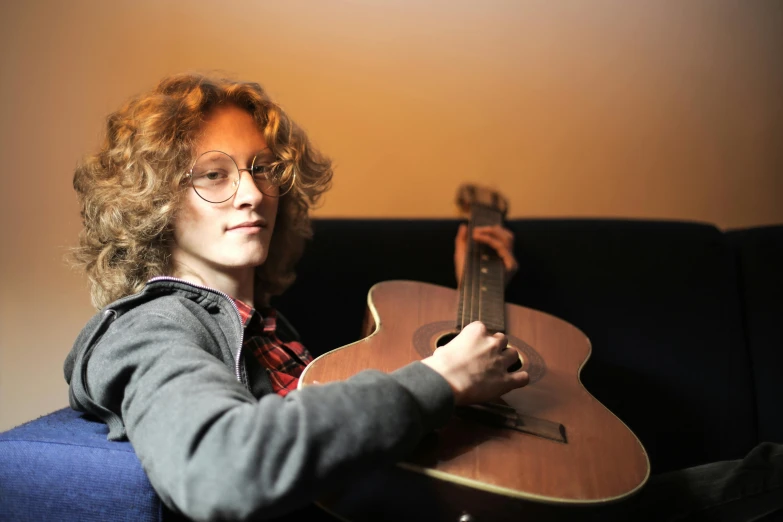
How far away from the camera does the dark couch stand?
1514mm

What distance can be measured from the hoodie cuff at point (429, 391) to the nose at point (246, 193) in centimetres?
42

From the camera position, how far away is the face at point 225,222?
3.47 feet

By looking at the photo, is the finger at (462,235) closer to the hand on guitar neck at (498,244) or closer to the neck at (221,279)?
the hand on guitar neck at (498,244)

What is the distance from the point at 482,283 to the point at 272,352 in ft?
1.61

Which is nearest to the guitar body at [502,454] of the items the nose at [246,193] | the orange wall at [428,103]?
the nose at [246,193]

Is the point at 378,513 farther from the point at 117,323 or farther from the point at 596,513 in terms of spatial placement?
the point at 117,323

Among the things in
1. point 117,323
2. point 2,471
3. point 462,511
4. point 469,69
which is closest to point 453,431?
point 462,511

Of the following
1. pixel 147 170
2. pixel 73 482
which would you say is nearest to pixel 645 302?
pixel 147 170

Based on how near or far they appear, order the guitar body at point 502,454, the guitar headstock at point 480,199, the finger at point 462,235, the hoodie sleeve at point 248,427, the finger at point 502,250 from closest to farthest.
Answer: the hoodie sleeve at point 248,427, the guitar body at point 502,454, the finger at point 502,250, the finger at point 462,235, the guitar headstock at point 480,199

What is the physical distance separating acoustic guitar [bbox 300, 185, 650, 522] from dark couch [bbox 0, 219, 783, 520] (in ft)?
1.20

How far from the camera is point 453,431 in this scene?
85 cm

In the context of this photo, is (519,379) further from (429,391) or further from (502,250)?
(502,250)

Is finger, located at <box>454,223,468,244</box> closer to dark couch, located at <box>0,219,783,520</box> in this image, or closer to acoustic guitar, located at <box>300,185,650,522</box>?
dark couch, located at <box>0,219,783,520</box>

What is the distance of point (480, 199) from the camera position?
1.77 m
